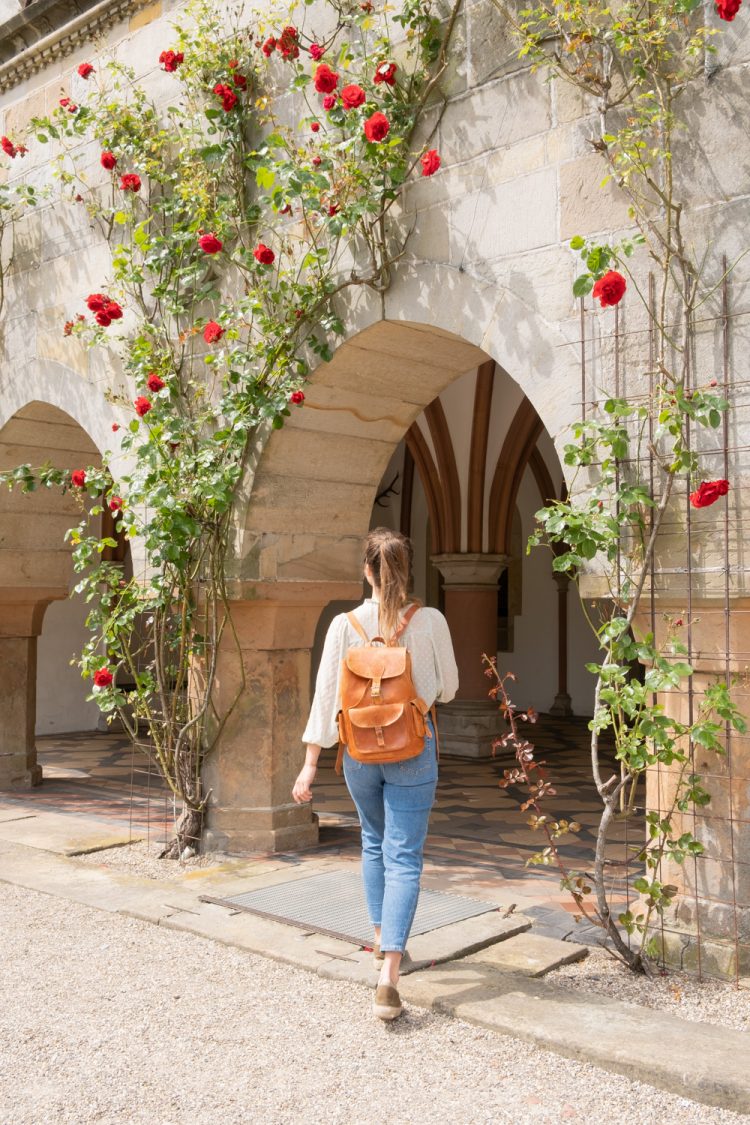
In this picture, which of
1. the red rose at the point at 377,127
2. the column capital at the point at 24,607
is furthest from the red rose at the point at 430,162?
the column capital at the point at 24,607

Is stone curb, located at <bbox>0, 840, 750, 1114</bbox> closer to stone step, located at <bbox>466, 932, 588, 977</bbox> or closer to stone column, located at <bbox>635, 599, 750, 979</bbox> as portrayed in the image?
stone step, located at <bbox>466, 932, 588, 977</bbox>

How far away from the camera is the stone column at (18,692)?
7.32 m

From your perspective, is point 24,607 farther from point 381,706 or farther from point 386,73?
point 381,706

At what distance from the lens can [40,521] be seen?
277 inches

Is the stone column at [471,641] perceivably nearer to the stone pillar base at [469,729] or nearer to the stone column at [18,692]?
the stone pillar base at [469,729]

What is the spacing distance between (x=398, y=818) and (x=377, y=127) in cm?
245

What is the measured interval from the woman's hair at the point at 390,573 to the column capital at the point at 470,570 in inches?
275

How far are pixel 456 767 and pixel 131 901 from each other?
4.72 meters

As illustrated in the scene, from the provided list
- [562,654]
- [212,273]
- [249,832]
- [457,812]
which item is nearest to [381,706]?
[249,832]

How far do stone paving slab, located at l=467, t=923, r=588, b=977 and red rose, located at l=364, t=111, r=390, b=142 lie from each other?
9.24ft

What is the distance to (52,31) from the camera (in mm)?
6281

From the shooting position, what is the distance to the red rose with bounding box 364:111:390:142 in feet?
13.1

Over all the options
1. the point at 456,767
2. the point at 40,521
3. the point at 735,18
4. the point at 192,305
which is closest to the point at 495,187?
the point at 735,18

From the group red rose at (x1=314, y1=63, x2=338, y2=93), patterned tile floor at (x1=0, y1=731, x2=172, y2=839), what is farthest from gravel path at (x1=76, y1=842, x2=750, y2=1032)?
red rose at (x1=314, y1=63, x2=338, y2=93)
